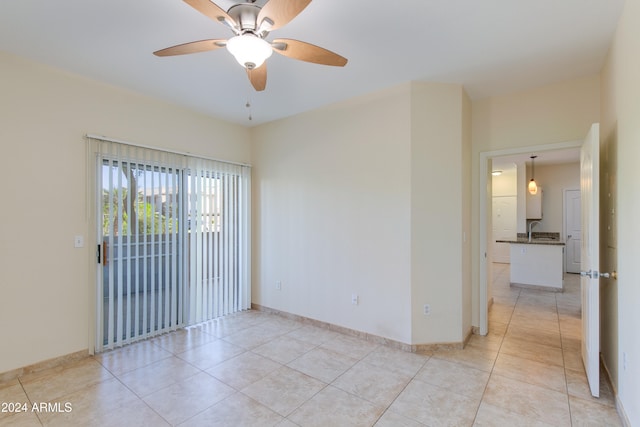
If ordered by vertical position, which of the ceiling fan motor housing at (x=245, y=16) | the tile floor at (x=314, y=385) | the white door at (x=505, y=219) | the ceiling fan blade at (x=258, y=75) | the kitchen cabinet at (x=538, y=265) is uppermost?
the ceiling fan motor housing at (x=245, y=16)

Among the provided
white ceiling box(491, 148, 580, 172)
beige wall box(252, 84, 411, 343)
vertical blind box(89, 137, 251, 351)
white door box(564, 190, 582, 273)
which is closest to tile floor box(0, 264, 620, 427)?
vertical blind box(89, 137, 251, 351)

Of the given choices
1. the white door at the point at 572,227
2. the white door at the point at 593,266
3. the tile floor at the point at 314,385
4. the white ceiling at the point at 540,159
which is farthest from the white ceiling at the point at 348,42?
the white door at the point at 572,227

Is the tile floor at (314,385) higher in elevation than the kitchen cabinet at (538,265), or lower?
lower

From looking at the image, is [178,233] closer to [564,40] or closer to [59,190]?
[59,190]

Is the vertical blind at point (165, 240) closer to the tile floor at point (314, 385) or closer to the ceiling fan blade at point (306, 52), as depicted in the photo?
the tile floor at point (314, 385)

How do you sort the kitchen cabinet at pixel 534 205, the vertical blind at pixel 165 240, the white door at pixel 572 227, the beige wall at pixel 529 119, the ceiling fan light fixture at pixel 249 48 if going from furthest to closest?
the kitchen cabinet at pixel 534 205, the white door at pixel 572 227, the vertical blind at pixel 165 240, the beige wall at pixel 529 119, the ceiling fan light fixture at pixel 249 48

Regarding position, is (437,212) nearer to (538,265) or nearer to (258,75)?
(258,75)

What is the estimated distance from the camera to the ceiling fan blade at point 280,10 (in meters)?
1.52

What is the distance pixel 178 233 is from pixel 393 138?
9.00 feet

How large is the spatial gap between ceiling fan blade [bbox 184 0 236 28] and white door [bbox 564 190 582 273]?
8.72 meters

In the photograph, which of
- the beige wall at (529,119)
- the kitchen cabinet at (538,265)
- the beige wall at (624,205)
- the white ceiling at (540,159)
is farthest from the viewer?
the white ceiling at (540,159)

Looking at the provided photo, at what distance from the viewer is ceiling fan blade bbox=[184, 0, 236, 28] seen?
1.51m

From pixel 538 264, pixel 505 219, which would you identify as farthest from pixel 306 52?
pixel 505 219

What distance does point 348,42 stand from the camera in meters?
2.42
